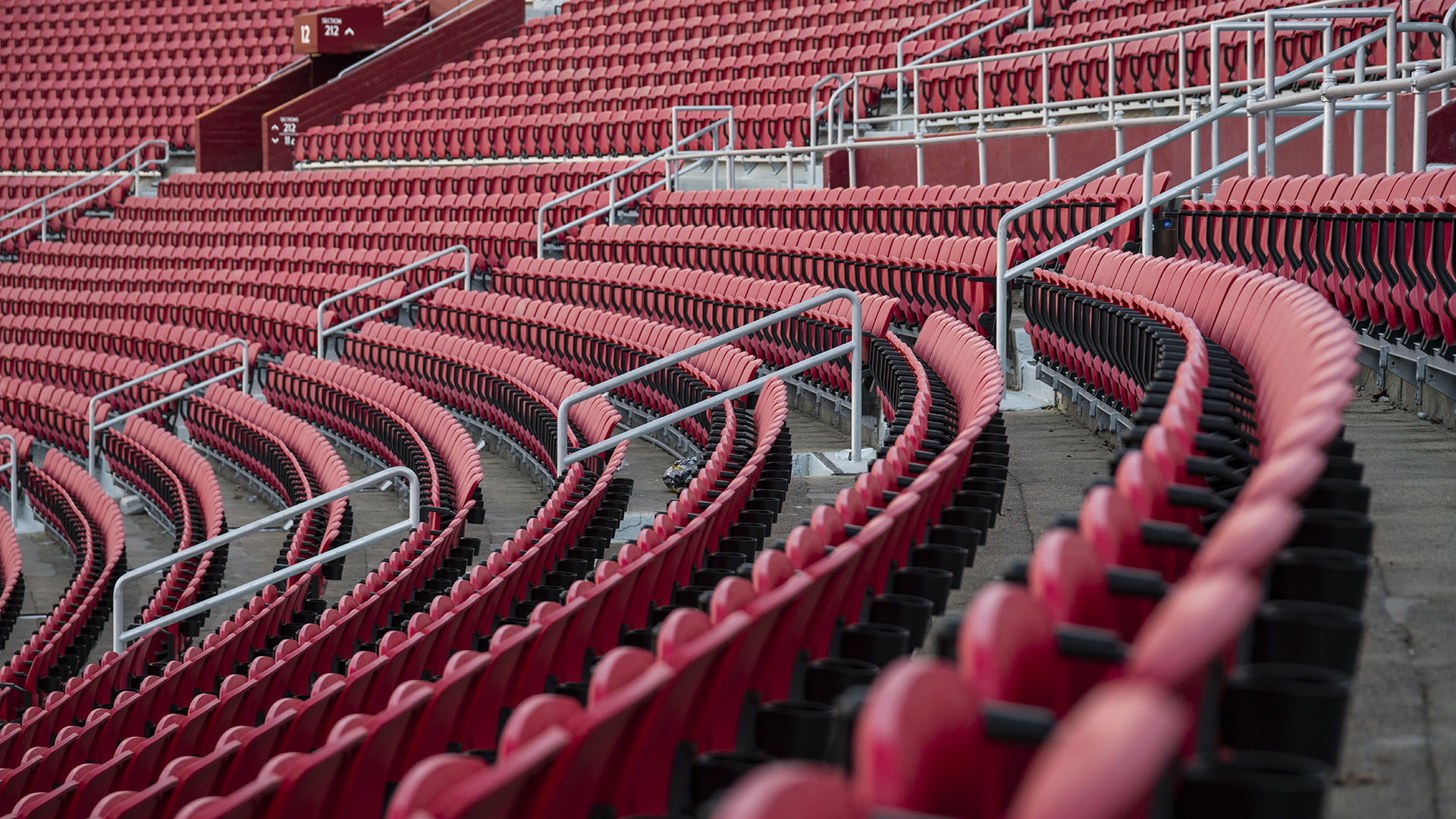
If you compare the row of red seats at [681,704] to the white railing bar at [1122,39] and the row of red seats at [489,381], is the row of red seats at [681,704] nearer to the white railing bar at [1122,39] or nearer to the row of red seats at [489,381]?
the row of red seats at [489,381]

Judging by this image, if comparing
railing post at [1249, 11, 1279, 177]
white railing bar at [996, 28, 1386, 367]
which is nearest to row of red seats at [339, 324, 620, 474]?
white railing bar at [996, 28, 1386, 367]

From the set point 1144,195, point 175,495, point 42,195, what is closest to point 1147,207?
point 1144,195

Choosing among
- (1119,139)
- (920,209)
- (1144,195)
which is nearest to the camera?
(1144,195)

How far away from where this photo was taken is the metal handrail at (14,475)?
15.4 ft

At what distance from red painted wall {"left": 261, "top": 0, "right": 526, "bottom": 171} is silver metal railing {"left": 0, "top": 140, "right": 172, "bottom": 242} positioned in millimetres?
658

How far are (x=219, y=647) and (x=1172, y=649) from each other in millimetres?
2240

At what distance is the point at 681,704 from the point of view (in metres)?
0.92

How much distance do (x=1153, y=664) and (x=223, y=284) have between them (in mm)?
6112

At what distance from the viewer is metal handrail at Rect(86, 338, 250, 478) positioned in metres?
5.09

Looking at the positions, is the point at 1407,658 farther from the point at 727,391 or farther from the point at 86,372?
the point at 86,372

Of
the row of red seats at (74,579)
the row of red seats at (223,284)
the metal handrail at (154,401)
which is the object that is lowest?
the row of red seats at (74,579)

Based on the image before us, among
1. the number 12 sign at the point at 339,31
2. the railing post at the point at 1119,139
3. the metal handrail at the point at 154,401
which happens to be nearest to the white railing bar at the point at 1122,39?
the railing post at the point at 1119,139

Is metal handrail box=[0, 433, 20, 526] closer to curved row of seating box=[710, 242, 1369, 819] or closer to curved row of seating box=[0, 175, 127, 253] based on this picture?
curved row of seating box=[0, 175, 127, 253]

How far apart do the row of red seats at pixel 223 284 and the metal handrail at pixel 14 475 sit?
1116 mm
